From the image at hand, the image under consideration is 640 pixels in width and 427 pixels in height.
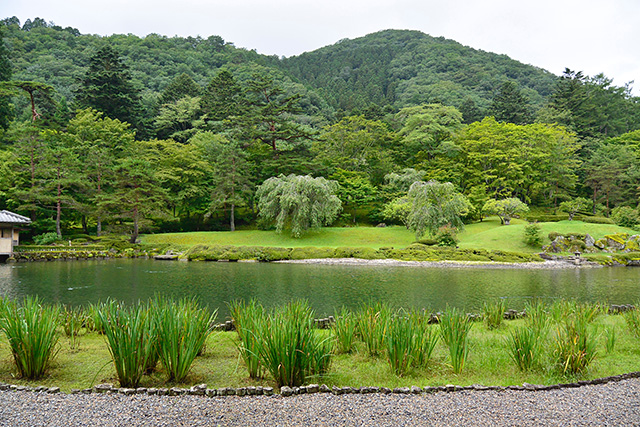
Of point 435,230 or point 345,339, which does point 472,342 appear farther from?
point 435,230

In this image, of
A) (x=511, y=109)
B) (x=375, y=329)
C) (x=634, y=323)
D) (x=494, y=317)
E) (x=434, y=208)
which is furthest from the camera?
(x=511, y=109)

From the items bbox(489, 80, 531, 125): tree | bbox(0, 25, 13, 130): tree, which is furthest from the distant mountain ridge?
bbox(0, 25, 13, 130): tree

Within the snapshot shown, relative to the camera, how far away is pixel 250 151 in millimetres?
36562

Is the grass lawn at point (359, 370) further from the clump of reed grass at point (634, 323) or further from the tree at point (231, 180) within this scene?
the tree at point (231, 180)

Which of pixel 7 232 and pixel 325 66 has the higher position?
pixel 325 66

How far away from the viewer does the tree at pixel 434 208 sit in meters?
24.4

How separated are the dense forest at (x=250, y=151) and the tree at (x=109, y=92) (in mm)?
139

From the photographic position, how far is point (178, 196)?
101 feet

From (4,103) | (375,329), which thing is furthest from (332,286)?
(4,103)

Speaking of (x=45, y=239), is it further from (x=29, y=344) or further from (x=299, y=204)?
(x=29, y=344)

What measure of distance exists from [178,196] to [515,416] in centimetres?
3060

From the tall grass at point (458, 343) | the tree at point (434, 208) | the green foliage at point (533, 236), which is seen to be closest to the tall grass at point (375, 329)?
the tall grass at point (458, 343)

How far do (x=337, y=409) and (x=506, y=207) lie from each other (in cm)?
2874

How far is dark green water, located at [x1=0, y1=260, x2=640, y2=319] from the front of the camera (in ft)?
33.3
